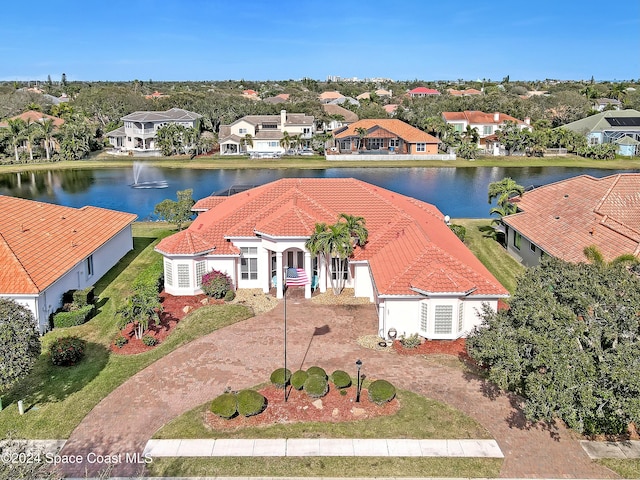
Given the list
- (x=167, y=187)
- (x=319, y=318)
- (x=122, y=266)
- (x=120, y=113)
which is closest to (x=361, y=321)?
(x=319, y=318)

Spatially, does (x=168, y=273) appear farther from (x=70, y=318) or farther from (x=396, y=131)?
(x=396, y=131)

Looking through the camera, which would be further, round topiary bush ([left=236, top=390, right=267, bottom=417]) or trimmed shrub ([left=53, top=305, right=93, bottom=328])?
trimmed shrub ([left=53, top=305, right=93, bottom=328])

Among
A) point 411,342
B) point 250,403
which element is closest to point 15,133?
point 411,342

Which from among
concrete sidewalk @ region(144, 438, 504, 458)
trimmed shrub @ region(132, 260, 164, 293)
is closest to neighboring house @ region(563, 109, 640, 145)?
trimmed shrub @ region(132, 260, 164, 293)

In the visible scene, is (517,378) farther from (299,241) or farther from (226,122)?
(226,122)

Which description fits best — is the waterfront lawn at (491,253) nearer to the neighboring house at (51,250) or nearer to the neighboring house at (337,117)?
the neighboring house at (51,250)

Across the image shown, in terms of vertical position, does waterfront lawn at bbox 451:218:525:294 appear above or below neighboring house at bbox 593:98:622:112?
below

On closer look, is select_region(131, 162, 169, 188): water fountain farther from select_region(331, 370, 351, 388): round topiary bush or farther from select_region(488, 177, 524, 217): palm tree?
select_region(331, 370, 351, 388): round topiary bush
